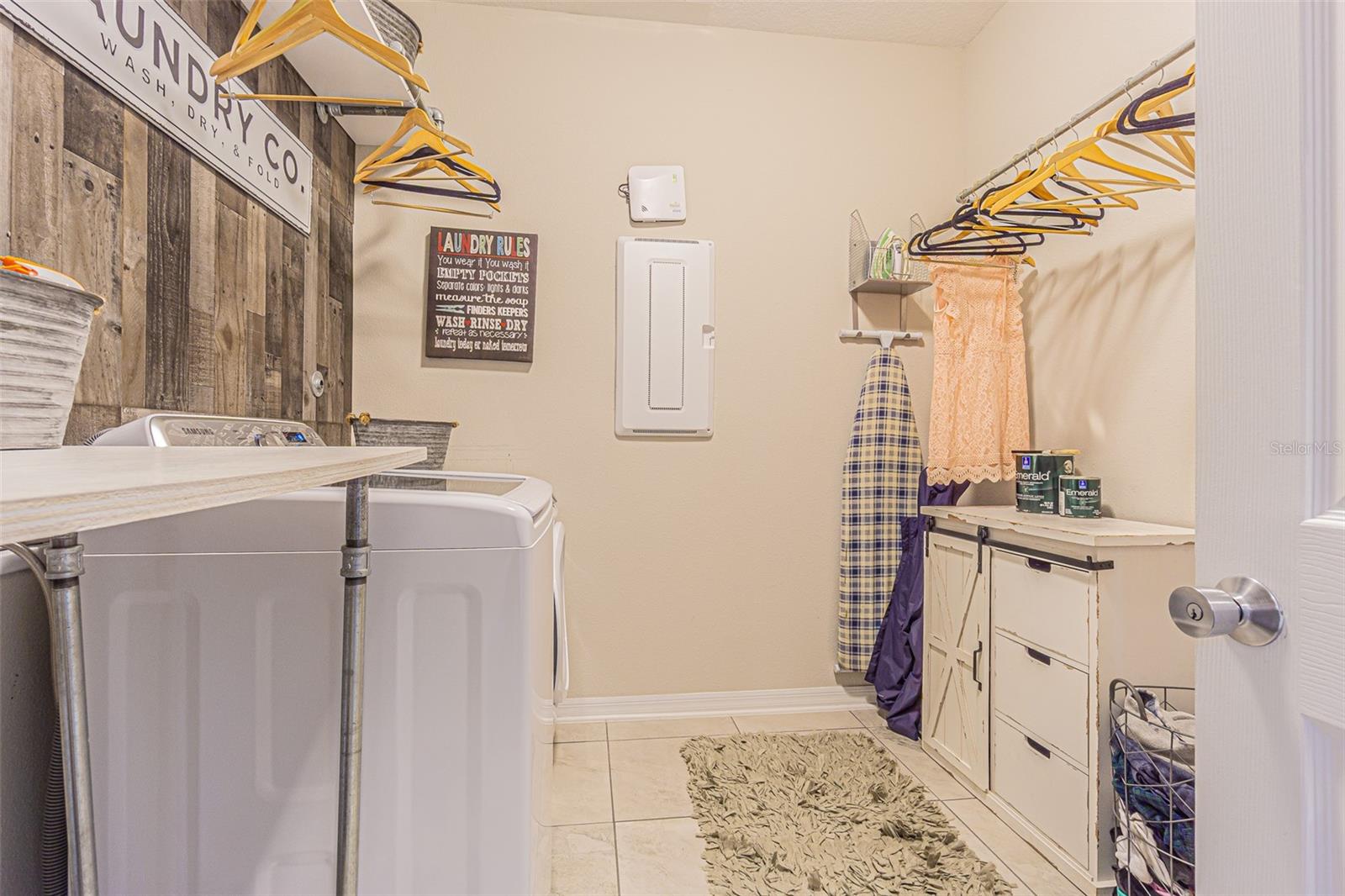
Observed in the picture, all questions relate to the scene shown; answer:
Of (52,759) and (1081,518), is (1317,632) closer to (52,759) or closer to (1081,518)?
(52,759)

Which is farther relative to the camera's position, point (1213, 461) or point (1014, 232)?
point (1014, 232)

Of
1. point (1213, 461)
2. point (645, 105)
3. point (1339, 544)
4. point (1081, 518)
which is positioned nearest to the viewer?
point (1339, 544)

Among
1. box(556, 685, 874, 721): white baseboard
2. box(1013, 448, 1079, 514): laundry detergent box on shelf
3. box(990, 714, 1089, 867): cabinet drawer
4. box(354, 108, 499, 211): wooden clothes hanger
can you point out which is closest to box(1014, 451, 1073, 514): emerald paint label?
box(1013, 448, 1079, 514): laundry detergent box on shelf

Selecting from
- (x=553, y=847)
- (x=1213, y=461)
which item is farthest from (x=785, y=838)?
(x=1213, y=461)

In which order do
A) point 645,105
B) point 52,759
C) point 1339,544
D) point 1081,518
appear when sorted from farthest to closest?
point 645,105
point 1081,518
point 52,759
point 1339,544

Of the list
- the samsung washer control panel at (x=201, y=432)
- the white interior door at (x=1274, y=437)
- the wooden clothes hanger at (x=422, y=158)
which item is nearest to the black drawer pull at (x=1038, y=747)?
the white interior door at (x=1274, y=437)

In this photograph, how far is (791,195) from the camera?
2.85 m

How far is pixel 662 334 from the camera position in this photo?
2750mm

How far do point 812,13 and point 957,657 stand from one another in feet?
8.11

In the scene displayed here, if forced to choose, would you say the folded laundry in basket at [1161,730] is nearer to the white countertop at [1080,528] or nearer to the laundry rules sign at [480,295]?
the white countertop at [1080,528]

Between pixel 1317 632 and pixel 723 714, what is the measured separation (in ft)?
8.02

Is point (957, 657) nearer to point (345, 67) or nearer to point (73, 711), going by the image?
point (73, 711)

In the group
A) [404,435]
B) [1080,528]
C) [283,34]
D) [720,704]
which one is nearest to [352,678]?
[404,435]

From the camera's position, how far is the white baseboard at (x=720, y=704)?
2725 mm
